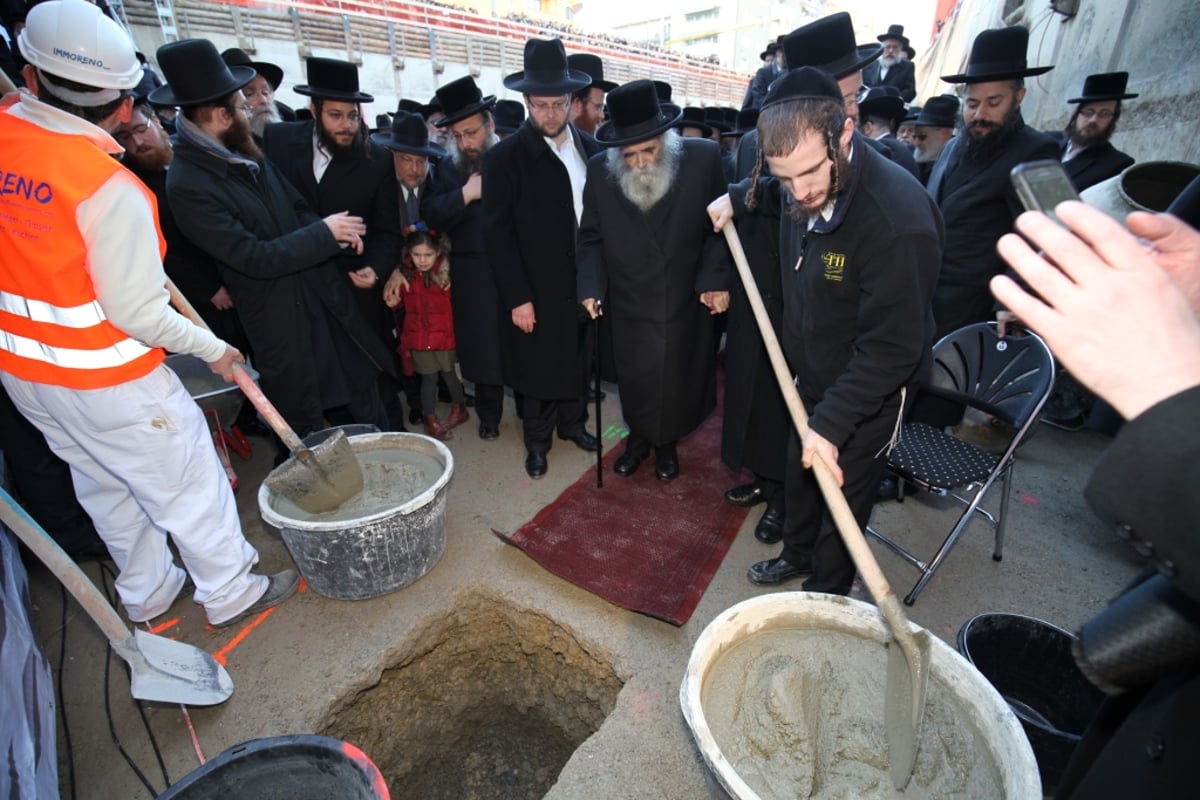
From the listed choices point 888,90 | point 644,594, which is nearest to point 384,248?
point 644,594

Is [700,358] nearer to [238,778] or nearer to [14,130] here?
[238,778]

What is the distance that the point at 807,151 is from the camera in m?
1.83

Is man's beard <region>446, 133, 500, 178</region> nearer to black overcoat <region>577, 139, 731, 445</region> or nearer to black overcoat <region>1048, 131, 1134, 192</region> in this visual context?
black overcoat <region>577, 139, 731, 445</region>

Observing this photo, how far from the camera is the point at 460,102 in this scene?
3.68m

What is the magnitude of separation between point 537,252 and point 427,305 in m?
1.02

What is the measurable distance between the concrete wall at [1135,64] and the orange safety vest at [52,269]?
638 centimetres

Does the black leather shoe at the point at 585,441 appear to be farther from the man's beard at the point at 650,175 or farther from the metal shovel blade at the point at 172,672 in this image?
the metal shovel blade at the point at 172,672

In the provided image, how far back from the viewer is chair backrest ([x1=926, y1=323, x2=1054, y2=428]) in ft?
8.42

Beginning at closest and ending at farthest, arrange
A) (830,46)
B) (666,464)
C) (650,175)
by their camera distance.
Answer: (830,46), (650,175), (666,464)

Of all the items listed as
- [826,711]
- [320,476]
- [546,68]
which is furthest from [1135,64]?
[320,476]

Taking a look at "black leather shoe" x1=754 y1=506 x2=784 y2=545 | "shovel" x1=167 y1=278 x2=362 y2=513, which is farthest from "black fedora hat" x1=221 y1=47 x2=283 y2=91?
"black leather shoe" x1=754 y1=506 x2=784 y2=545

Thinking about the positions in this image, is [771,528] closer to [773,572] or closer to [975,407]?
[773,572]

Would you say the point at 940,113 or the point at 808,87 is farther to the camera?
the point at 940,113

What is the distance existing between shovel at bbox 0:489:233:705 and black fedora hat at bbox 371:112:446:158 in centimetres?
265
